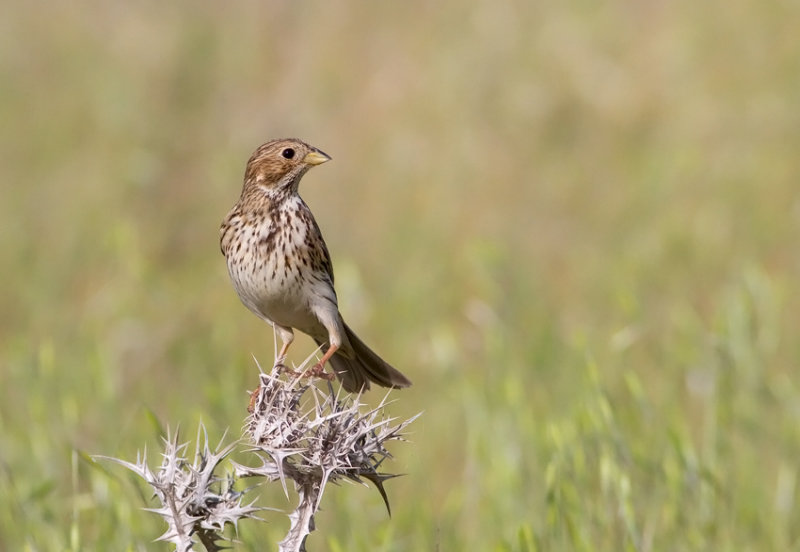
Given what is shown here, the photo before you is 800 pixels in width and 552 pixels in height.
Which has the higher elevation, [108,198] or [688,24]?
[688,24]

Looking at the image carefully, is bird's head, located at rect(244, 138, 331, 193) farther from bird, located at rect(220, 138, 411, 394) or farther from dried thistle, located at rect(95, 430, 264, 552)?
dried thistle, located at rect(95, 430, 264, 552)

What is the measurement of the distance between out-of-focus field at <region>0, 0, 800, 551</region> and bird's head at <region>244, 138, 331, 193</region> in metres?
1.21

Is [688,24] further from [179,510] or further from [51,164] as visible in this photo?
[179,510]

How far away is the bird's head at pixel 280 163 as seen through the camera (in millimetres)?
4387

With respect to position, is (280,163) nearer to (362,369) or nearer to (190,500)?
(362,369)

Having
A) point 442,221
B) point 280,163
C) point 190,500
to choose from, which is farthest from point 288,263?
point 442,221

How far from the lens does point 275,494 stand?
5.87 metres

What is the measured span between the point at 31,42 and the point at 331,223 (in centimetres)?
489

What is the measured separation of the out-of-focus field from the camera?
6.14m

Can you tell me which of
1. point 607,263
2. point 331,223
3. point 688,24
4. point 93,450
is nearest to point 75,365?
point 93,450

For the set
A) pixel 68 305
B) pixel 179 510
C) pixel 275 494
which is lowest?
pixel 68 305

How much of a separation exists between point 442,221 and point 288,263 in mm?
6983

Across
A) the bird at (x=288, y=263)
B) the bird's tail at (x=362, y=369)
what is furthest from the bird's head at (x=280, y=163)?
the bird's tail at (x=362, y=369)

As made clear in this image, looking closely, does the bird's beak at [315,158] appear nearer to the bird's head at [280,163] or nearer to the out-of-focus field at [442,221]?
the bird's head at [280,163]
